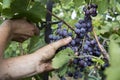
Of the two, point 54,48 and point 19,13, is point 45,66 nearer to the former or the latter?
point 54,48

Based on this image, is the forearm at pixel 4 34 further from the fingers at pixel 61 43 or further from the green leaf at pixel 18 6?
the fingers at pixel 61 43

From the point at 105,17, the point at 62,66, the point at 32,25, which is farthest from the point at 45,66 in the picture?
the point at 105,17

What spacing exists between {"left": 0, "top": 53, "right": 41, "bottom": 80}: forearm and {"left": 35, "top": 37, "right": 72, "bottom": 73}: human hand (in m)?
0.02

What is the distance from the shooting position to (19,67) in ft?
3.34

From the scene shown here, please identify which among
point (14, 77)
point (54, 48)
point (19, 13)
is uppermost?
point (19, 13)

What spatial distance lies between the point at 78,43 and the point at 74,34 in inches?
3.2

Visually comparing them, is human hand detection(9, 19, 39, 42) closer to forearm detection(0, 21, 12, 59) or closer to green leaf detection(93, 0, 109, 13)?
forearm detection(0, 21, 12, 59)

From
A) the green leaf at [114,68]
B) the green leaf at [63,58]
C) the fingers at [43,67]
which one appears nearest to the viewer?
the green leaf at [114,68]

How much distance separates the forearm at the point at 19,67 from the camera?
1.01 meters

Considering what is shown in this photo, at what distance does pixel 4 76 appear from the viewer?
39.9 inches

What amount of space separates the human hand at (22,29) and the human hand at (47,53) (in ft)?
0.49

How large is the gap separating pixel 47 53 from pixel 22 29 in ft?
0.61

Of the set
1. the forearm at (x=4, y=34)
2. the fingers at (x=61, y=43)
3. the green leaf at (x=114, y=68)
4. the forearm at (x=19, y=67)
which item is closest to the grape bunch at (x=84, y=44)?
the fingers at (x=61, y=43)

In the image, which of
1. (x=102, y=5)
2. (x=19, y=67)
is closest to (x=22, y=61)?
(x=19, y=67)
